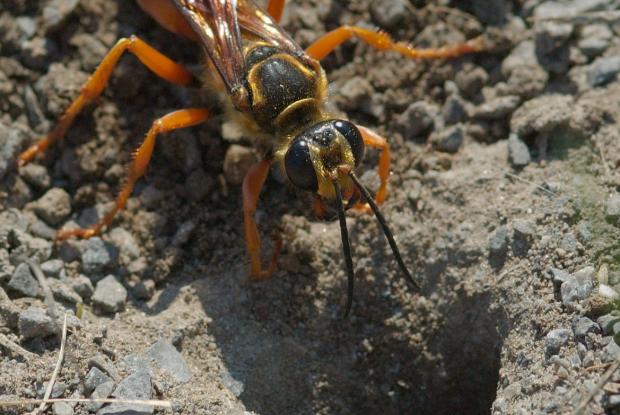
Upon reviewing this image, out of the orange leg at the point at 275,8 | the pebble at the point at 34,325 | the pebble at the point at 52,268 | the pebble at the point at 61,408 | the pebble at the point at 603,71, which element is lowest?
the pebble at the point at 603,71

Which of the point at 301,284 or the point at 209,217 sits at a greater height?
the point at 209,217

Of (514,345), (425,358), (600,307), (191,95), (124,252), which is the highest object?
(191,95)

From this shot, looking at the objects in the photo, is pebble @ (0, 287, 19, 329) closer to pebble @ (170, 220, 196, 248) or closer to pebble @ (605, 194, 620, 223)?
pebble @ (170, 220, 196, 248)

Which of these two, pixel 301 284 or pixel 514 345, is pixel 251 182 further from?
pixel 514 345

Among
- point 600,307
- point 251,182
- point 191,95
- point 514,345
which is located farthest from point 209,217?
point 600,307

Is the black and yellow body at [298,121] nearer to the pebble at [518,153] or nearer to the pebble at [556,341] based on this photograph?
the pebble at [518,153]

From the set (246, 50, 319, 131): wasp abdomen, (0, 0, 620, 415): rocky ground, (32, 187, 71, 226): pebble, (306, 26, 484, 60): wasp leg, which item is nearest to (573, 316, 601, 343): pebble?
(0, 0, 620, 415): rocky ground

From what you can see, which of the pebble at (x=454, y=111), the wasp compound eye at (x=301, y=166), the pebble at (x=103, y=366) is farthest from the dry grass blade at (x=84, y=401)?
the pebble at (x=454, y=111)
